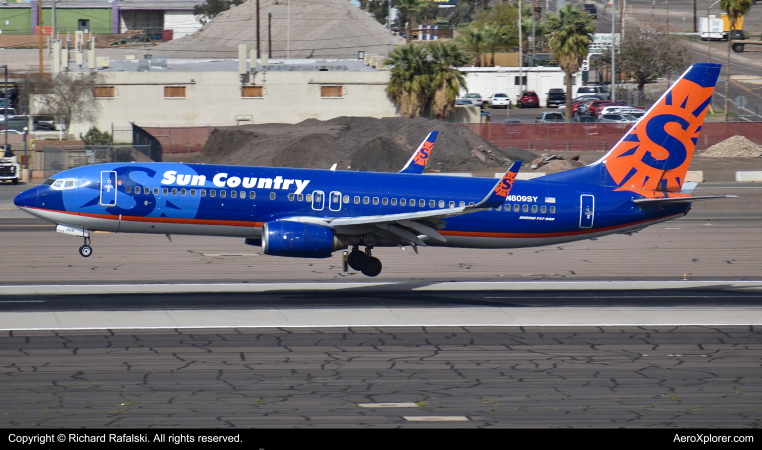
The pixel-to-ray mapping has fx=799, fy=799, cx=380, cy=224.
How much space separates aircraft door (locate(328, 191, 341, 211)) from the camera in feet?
90.3

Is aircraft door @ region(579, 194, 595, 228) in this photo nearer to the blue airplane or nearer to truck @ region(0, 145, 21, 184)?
the blue airplane

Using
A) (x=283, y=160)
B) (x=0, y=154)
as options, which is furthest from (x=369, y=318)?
(x=0, y=154)

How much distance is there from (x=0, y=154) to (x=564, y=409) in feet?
198

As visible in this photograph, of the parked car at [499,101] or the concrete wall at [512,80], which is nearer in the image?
the parked car at [499,101]

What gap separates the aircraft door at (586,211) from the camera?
29.5 metres

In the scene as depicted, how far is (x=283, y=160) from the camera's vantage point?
61531 mm

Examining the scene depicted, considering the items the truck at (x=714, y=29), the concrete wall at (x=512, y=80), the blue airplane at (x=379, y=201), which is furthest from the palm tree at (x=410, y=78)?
the truck at (x=714, y=29)

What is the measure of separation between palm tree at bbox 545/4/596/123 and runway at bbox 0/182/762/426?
5410 centimetres

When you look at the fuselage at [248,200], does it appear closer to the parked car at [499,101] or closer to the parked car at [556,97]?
the parked car at [499,101]

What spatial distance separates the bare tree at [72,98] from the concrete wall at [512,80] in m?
53.1

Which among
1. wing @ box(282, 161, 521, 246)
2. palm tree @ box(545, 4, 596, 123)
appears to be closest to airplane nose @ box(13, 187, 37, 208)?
wing @ box(282, 161, 521, 246)

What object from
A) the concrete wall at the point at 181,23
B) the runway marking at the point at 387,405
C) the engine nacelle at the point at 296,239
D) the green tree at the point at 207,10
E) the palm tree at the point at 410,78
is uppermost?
the green tree at the point at 207,10

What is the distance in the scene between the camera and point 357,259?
94.5 ft
